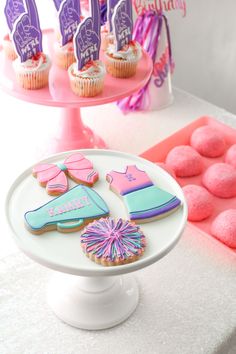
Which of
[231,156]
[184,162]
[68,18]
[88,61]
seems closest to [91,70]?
[88,61]

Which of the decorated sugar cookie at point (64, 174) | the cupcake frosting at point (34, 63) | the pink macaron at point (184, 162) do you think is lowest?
the pink macaron at point (184, 162)

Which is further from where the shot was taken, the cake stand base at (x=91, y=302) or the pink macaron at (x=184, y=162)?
the pink macaron at (x=184, y=162)

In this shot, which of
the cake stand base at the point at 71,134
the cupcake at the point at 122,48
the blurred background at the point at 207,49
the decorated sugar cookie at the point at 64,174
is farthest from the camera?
the blurred background at the point at 207,49

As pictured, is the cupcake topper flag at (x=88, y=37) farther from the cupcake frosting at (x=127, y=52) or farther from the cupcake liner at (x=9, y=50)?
the cupcake liner at (x=9, y=50)

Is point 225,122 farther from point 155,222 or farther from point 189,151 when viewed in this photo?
point 155,222

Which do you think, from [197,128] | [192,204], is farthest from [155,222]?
[197,128]

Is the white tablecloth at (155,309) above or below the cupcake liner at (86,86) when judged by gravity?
below

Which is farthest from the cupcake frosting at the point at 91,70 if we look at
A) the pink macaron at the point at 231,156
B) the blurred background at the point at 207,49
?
the blurred background at the point at 207,49
